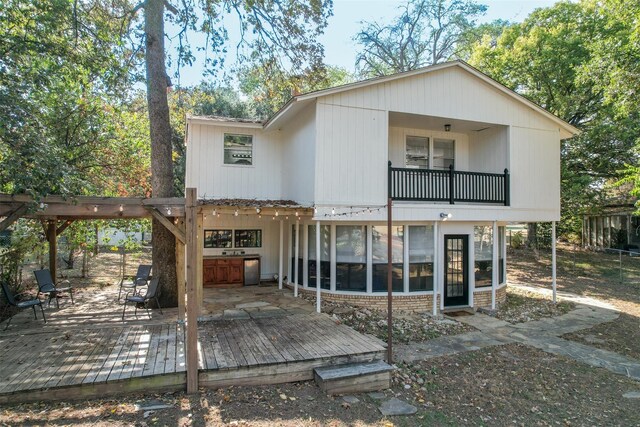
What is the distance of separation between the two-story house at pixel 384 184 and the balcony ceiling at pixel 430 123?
0.06 metres

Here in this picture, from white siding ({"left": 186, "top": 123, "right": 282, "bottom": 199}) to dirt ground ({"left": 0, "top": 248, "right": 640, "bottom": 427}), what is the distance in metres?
7.04

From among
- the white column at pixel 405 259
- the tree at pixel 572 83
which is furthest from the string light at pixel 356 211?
the tree at pixel 572 83

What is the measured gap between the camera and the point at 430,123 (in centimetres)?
1059

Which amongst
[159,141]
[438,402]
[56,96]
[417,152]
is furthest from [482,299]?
[56,96]

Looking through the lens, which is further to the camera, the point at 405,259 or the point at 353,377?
the point at 405,259

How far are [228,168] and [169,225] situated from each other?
5.89 m

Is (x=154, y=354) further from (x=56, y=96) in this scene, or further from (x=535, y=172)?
(x=535, y=172)

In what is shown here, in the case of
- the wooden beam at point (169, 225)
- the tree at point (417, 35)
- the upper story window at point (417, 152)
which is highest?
the tree at point (417, 35)

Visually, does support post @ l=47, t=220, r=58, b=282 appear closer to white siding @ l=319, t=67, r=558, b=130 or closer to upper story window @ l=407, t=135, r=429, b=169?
white siding @ l=319, t=67, r=558, b=130

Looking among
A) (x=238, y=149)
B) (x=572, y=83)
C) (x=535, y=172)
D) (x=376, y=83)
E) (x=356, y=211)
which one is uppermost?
(x=572, y=83)

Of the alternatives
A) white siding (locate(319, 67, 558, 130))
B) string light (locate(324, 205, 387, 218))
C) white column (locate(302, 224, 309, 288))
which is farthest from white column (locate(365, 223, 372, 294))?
white siding (locate(319, 67, 558, 130))

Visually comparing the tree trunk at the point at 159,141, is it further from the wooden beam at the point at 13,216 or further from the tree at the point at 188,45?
the wooden beam at the point at 13,216

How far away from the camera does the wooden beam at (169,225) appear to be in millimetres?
6105

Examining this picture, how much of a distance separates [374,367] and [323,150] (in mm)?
5230
